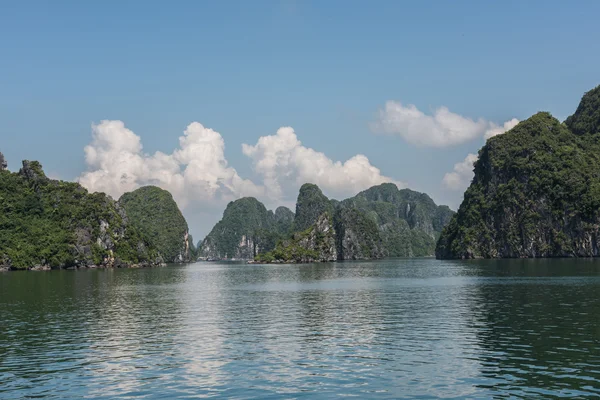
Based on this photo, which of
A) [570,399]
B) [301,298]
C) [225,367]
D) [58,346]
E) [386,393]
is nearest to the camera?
[570,399]

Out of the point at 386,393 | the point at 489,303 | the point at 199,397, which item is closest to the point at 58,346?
the point at 199,397

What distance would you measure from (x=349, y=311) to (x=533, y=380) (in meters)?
33.8

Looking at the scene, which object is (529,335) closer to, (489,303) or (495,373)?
(495,373)

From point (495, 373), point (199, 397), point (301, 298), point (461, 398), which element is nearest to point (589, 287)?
point (301, 298)

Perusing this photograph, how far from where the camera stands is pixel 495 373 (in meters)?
33.3

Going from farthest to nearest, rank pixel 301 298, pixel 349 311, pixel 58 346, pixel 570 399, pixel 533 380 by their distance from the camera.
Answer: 1. pixel 301 298
2. pixel 349 311
3. pixel 58 346
4. pixel 533 380
5. pixel 570 399

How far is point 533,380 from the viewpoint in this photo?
31.4m

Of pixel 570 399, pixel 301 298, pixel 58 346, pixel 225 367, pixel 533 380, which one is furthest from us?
pixel 301 298

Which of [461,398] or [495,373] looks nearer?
[461,398]

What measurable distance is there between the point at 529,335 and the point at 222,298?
47.7 meters

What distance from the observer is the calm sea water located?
30969 millimetres

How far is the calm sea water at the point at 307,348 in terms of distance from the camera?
30969mm

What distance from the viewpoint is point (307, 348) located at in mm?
41906

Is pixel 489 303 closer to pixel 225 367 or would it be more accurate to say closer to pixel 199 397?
pixel 225 367
